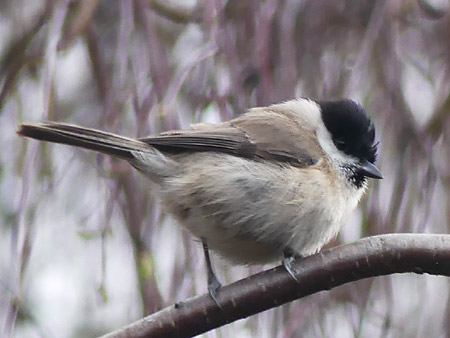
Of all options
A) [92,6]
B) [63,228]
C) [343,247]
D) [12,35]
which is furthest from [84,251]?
[343,247]

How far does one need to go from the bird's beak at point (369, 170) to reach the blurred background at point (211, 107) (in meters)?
0.06

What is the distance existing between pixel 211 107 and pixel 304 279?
0.84 m

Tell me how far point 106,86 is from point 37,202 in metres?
0.57

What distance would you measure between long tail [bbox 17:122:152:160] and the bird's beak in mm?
893

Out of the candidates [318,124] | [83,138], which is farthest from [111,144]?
[318,124]

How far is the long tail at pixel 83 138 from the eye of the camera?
2.29 m

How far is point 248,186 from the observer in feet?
8.97

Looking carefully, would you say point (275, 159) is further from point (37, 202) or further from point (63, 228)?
point (63, 228)

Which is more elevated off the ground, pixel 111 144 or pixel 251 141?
pixel 251 141

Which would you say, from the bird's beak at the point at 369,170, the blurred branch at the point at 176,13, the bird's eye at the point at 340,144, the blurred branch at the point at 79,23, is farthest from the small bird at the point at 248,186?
the blurred branch at the point at 176,13

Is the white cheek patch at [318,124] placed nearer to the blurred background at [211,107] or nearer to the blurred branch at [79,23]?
the blurred background at [211,107]

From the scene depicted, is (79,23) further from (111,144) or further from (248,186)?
(248,186)

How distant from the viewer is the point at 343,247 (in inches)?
86.2

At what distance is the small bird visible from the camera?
106 inches
